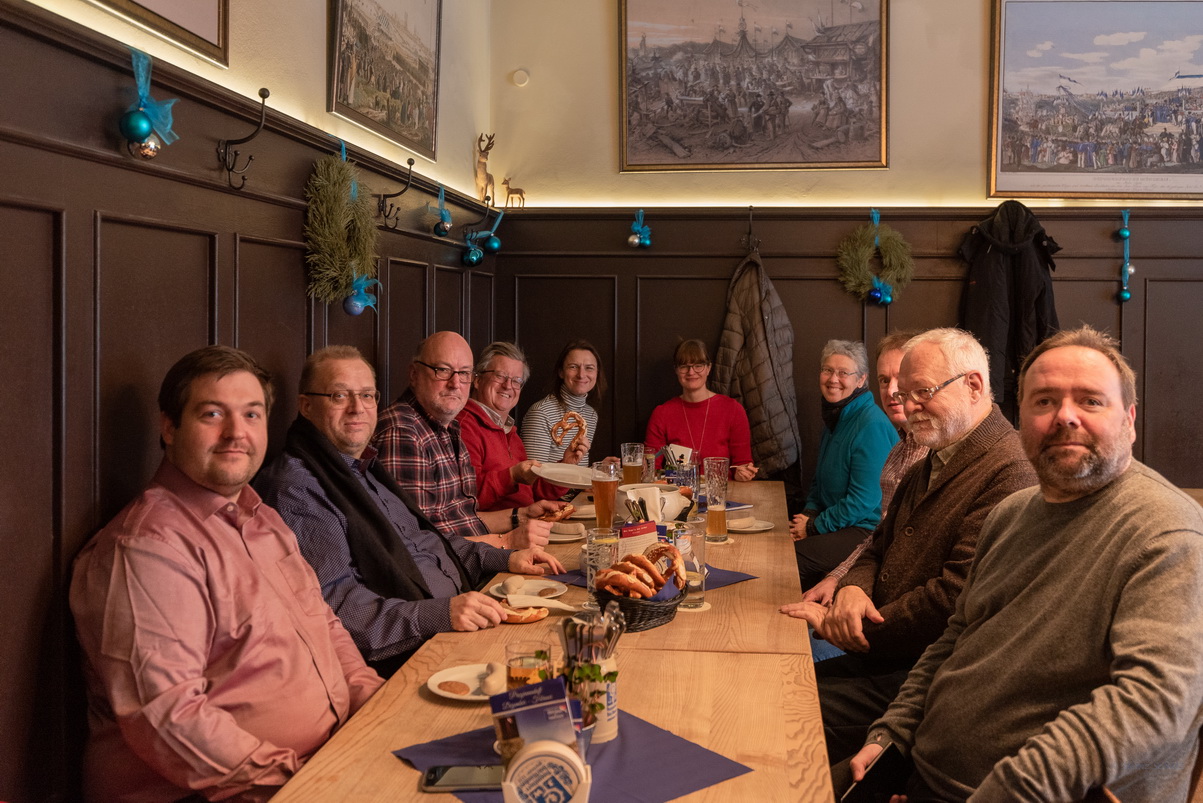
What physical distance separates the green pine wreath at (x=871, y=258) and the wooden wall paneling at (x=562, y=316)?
1398 millimetres

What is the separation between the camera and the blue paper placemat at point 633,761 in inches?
55.0

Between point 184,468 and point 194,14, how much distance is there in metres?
1.37

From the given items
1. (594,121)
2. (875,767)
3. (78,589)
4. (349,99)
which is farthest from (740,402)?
(78,589)

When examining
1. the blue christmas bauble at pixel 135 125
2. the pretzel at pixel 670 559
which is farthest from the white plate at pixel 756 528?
the blue christmas bauble at pixel 135 125

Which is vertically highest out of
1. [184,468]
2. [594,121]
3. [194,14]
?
[594,121]

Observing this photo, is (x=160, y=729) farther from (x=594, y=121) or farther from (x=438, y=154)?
(x=594, y=121)

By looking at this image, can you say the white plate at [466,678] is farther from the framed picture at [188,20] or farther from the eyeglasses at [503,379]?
the eyeglasses at [503,379]

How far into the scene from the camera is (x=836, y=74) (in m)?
5.87

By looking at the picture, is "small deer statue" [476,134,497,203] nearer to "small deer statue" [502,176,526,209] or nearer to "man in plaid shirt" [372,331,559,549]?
"small deer statue" [502,176,526,209]

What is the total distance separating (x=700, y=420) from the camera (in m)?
5.35

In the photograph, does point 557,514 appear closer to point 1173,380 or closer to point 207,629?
point 207,629

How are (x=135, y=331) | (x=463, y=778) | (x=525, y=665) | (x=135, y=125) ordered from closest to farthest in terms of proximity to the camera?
(x=463, y=778) < (x=525, y=665) < (x=135, y=125) < (x=135, y=331)

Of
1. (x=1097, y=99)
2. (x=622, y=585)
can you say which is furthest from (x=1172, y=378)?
(x=622, y=585)

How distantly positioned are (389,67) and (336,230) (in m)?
1.18
